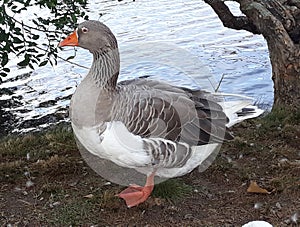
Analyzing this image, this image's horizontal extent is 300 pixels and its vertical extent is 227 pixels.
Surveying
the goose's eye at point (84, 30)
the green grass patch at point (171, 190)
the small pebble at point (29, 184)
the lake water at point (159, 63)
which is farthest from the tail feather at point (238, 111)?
the lake water at point (159, 63)

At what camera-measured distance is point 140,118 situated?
348 cm

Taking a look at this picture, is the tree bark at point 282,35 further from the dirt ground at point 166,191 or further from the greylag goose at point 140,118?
the greylag goose at point 140,118

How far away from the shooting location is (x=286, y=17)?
5293 millimetres

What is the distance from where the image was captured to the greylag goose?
11.3ft

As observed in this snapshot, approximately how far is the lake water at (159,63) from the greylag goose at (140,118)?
2609mm

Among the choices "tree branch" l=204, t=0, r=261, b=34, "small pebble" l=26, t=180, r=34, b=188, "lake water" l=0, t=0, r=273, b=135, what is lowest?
"lake water" l=0, t=0, r=273, b=135

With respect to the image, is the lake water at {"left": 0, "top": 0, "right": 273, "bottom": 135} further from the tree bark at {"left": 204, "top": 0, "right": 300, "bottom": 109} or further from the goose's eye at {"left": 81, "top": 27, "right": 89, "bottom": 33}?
the goose's eye at {"left": 81, "top": 27, "right": 89, "bottom": 33}

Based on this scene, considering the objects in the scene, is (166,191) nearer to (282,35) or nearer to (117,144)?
(117,144)

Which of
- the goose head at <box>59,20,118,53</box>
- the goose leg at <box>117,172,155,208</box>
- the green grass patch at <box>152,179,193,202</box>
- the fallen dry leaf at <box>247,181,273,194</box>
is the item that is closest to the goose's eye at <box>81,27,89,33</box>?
the goose head at <box>59,20,118,53</box>

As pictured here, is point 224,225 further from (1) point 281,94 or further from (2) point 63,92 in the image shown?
(2) point 63,92

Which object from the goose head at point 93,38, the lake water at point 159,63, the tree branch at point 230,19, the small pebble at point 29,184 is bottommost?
the lake water at point 159,63

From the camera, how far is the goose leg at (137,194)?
3729mm

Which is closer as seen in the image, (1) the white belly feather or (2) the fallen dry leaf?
(1) the white belly feather

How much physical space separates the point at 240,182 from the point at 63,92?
4.26 meters
